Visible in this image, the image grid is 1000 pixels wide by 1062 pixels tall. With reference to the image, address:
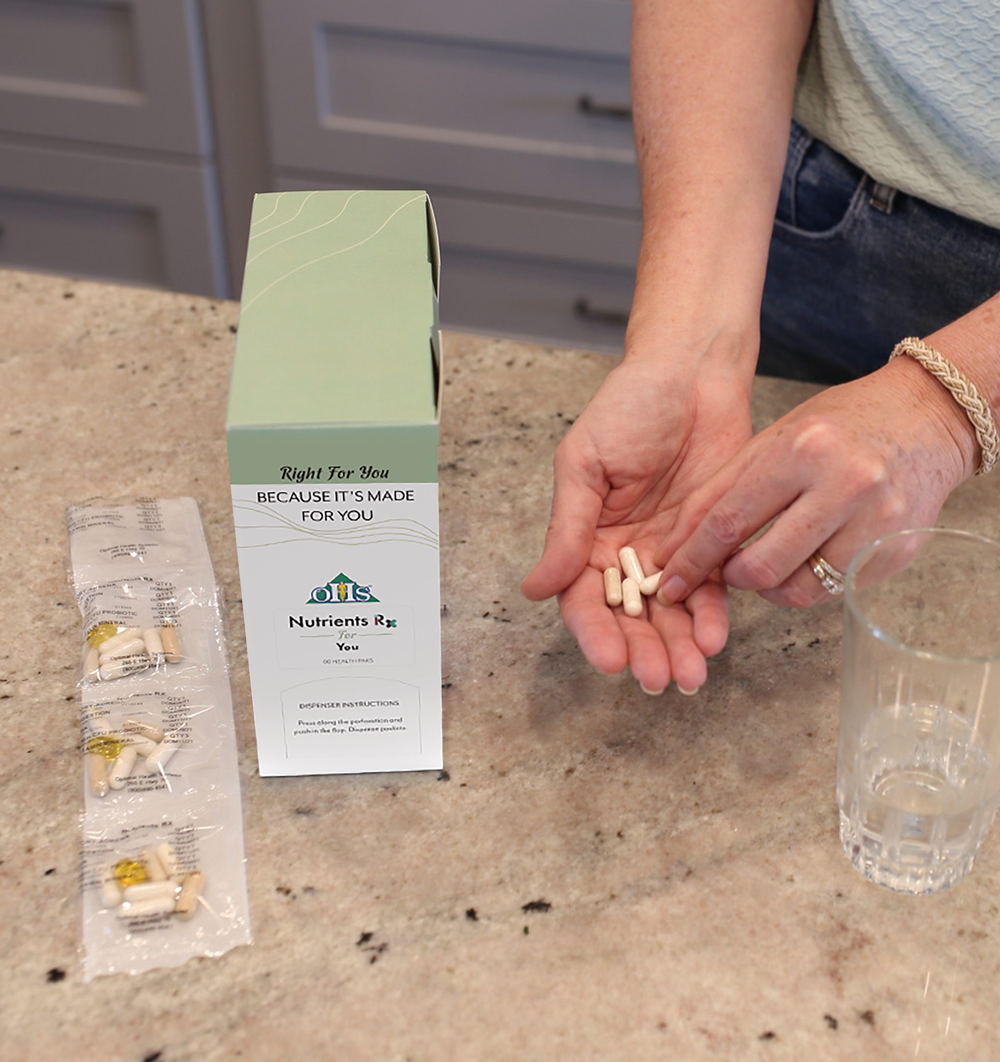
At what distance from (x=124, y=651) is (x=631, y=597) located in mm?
323

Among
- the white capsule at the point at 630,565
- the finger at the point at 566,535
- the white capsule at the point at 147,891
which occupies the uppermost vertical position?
the finger at the point at 566,535

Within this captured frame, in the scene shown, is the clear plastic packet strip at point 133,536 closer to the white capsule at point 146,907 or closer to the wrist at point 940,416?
the white capsule at point 146,907

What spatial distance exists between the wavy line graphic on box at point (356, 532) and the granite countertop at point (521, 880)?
0.17 m

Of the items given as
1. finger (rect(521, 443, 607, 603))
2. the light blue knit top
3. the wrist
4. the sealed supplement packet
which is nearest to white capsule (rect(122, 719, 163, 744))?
the sealed supplement packet

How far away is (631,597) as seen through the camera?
71 centimetres

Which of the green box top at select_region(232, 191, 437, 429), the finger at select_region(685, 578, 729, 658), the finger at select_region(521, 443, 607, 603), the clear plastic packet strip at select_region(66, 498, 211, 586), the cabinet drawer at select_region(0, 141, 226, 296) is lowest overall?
the cabinet drawer at select_region(0, 141, 226, 296)

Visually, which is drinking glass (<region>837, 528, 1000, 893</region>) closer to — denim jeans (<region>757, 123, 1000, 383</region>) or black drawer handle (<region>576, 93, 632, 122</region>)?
denim jeans (<region>757, 123, 1000, 383</region>)

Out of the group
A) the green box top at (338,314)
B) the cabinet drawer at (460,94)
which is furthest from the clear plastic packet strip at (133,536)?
the cabinet drawer at (460,94)

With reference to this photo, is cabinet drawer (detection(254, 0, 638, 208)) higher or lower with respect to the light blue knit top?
lower

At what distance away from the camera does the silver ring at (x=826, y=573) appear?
696mm

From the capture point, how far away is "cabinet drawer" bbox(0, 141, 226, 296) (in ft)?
6.52

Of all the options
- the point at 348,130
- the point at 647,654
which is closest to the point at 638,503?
the point at 647,654

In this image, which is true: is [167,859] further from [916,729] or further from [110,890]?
[916,729]

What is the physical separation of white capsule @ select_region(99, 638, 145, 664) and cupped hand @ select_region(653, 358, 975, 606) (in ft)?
1.09
